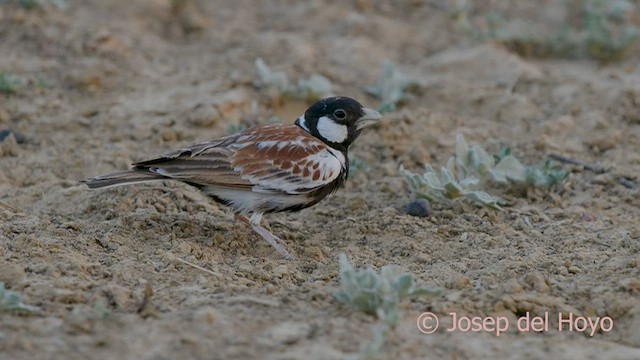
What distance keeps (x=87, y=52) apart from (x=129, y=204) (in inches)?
113

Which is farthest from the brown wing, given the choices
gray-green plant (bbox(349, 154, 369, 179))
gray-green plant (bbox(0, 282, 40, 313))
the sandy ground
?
gray-green plant (bbox(0, 282, 40, 313))

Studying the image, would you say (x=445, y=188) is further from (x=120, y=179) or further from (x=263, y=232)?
(x=120, y=179)

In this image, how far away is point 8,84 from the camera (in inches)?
295

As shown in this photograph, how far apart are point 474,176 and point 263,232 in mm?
1557

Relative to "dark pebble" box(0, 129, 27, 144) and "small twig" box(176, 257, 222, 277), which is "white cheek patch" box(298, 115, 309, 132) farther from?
"dark pebble" box(0, 129, 27, 144)

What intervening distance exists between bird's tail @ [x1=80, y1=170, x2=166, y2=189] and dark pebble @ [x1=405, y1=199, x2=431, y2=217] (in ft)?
5.04

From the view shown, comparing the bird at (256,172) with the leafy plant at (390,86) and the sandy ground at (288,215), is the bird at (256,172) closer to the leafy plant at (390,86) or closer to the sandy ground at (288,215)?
the sandy ground at (288,215)

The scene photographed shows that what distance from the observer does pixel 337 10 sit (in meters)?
9.55

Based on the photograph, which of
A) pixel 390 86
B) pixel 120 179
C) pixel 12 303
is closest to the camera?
pixel 12 303

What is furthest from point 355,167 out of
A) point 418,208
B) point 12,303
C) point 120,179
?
point 12,303

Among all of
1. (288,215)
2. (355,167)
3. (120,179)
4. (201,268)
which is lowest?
(288,215)

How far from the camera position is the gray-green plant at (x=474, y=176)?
6066 mm

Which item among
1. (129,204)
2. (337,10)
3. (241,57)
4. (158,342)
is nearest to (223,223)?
(129,204)

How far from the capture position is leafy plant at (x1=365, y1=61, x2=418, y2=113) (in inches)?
308
